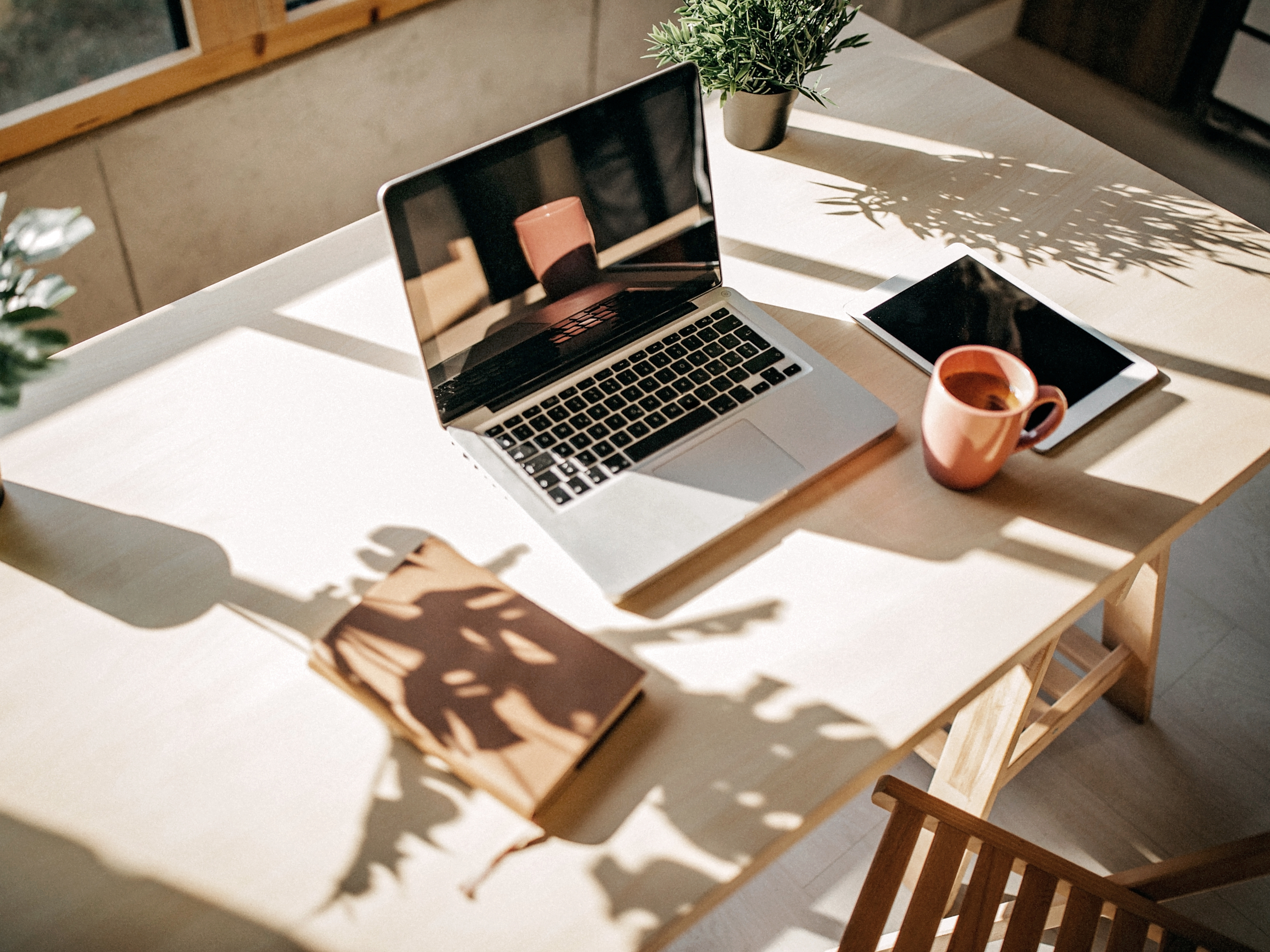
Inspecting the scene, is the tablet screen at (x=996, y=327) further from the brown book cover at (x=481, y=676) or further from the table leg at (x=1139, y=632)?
the brown book cover at (x=481, y=676)

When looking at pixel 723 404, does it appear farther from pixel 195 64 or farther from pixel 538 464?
pixel 195 64

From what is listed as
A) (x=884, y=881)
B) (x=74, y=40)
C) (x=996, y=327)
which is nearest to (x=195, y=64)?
(x=74, y=40)

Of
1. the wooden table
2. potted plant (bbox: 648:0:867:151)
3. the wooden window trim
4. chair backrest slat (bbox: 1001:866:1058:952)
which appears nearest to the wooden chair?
chair backrest slat (bbox: 1001:866:1058:952)

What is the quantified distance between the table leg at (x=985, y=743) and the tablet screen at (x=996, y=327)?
1.06 feet

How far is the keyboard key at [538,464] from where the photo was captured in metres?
0.92

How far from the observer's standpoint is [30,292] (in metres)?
0.79

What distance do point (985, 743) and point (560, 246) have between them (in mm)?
842

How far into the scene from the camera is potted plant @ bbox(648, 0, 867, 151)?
116 centimetres

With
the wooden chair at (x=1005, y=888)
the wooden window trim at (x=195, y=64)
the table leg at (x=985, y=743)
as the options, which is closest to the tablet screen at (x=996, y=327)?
the table leg at (x=985, y=743)

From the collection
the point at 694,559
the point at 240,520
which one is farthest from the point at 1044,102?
the point at 240,520

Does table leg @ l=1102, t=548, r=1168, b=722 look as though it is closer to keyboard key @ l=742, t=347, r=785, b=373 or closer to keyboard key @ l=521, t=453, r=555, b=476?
keyboard key @ l=742, t=347, r=785, b=373

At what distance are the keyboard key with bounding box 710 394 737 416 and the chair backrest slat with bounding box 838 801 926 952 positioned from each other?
48 cm

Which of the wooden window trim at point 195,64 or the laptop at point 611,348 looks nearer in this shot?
the laptop at point 611,348

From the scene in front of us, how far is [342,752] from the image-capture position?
0.78 metres
